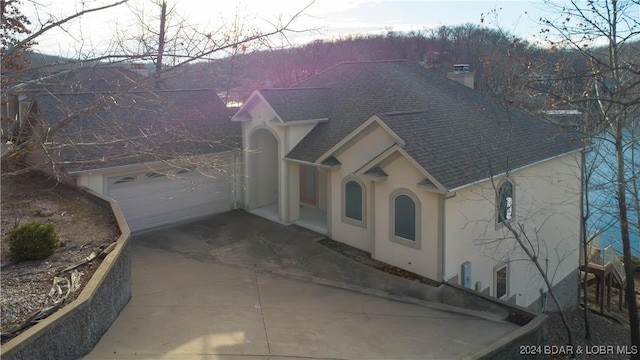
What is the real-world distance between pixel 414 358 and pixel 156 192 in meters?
11.7

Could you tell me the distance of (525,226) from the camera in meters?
16.1

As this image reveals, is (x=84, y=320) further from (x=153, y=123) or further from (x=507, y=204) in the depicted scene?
(x=507, y=204)

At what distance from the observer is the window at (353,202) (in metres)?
15.1

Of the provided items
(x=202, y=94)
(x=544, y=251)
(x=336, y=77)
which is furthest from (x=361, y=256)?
(x=202, y=94)

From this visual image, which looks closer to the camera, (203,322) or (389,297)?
(203,322)

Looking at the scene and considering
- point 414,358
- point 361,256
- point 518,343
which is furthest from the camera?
point 361,256

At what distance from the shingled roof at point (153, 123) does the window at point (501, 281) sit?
30.4 feet

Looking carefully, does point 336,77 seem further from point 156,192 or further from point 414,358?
point 414,358

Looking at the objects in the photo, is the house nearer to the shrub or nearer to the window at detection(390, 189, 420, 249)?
the window at detection(390, 189, 420, 249)

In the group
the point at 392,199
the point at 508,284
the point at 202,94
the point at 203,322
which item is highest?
the point at 202,94

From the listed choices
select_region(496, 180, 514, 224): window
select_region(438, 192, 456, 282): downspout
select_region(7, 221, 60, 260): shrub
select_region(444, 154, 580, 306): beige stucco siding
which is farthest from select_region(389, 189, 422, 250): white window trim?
select_region(7, 221, 60, 260): shrub

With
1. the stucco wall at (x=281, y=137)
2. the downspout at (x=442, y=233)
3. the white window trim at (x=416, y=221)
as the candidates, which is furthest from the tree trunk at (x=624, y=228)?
the stucco wall at (x=281, y=137)

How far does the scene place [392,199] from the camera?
14000 millimetres

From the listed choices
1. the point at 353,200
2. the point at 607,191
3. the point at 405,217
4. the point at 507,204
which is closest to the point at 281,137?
the point at 353,200
